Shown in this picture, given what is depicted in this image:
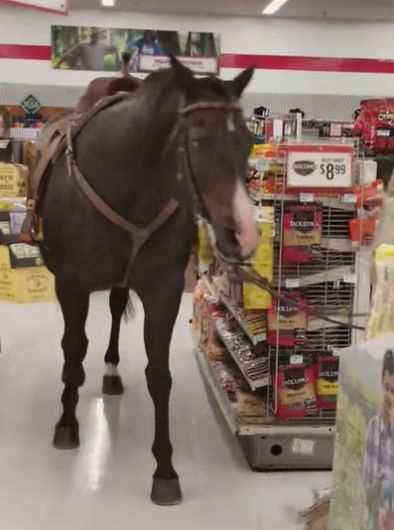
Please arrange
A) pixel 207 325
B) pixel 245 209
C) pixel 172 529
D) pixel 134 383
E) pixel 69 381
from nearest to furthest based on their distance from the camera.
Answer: pixel 245 209 → pixel 172 529 → pixel 69 381 → pixel 134 383 → pixel 207 325

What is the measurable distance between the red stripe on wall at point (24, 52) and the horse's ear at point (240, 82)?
10.8m

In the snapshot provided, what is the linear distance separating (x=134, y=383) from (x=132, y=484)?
1.44 metres

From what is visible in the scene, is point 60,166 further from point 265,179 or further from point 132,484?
point 132,484

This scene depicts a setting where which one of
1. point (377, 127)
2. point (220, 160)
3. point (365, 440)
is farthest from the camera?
point (377, 127)

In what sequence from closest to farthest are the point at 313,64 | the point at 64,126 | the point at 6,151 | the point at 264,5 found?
the point at 64,126 < the point at 6,151 < the point at 264,5 < the point at 313,64

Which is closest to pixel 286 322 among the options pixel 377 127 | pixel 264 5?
pixel 377 127

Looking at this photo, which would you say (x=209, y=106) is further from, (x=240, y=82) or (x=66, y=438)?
(x=66, y=438)

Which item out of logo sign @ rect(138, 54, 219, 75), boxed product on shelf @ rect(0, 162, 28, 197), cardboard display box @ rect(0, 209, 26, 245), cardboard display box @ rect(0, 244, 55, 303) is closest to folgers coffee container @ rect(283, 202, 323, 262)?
cardboard display box @ rect(0, 244, 55, 303)

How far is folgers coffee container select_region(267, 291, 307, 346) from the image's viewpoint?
3.38 meters

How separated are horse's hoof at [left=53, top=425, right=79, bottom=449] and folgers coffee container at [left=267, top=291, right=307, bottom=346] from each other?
114cm

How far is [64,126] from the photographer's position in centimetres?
382

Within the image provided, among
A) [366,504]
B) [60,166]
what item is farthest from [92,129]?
[366,504]

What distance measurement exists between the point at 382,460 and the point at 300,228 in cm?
159

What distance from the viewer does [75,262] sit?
330 centimetres
